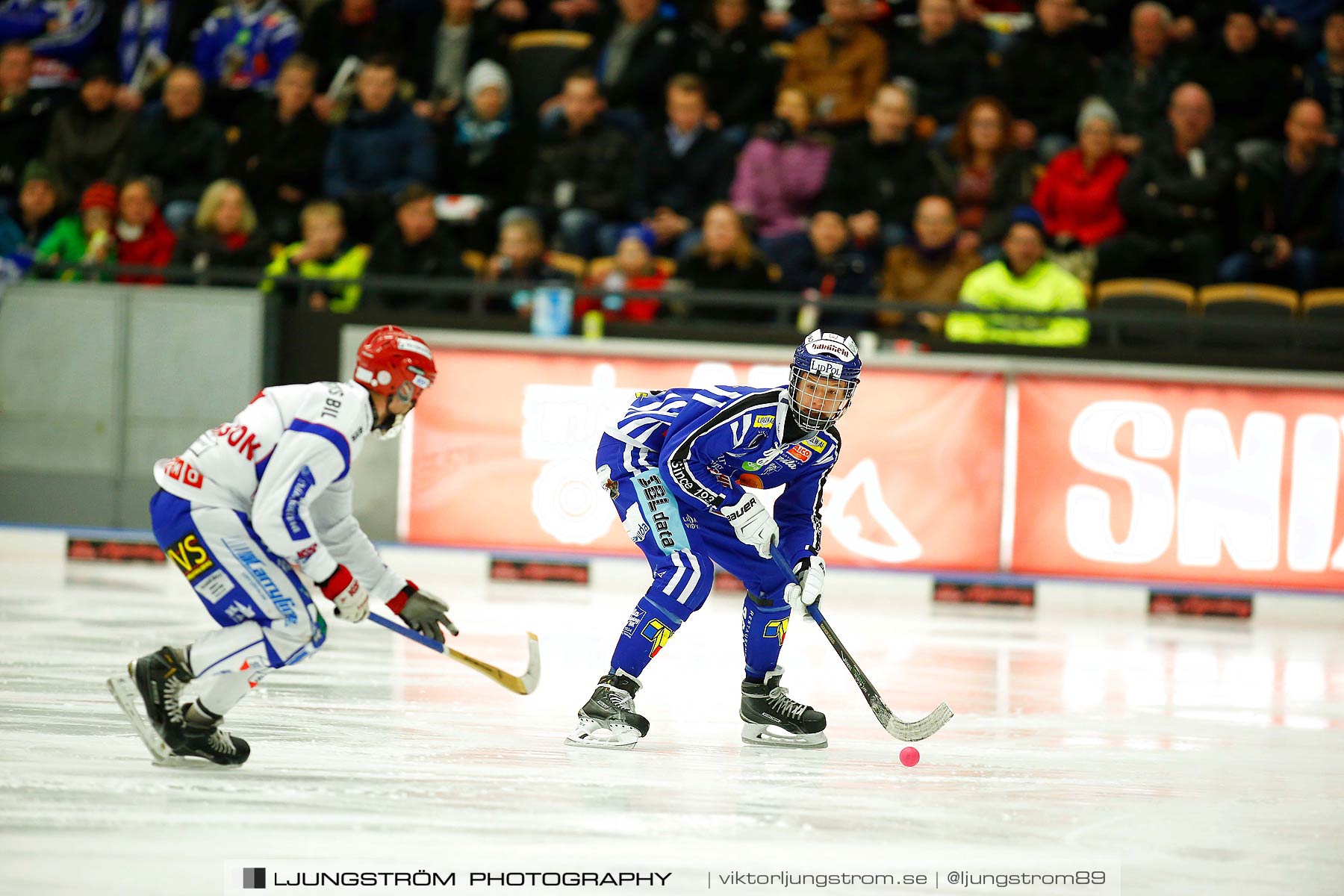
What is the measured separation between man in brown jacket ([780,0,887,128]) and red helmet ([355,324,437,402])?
334 inches

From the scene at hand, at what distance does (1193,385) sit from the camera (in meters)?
11.0

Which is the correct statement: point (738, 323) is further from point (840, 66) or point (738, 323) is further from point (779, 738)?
point (779, 738)

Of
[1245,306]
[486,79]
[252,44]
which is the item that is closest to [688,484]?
[1245,306]

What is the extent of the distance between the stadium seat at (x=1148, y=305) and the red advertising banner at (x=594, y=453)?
1.18 meters

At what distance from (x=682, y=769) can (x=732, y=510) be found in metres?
1.01

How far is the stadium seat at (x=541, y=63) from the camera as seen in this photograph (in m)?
14.1

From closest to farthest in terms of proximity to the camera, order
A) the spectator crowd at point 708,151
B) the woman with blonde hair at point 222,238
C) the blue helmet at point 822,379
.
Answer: the blue helmet at point 822,379, the spectator crowd at point 708,151, the woman with blonde hair at point 222,238

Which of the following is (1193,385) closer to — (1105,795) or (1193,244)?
(1193,244)

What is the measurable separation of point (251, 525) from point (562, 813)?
1431 millimetres

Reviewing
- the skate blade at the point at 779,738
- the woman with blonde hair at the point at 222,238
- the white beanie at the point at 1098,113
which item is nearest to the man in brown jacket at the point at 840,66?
the white beanie at the point at 1098,113

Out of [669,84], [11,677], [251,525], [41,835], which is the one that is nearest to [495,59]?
[669,84]

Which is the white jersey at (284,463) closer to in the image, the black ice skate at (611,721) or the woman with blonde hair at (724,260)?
the black ice skate at (611,721)

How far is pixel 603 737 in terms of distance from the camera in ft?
19.2

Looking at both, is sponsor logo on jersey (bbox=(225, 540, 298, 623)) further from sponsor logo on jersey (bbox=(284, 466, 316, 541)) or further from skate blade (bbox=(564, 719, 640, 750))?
skate blade (bbox=(564, 719, 640, 750))
